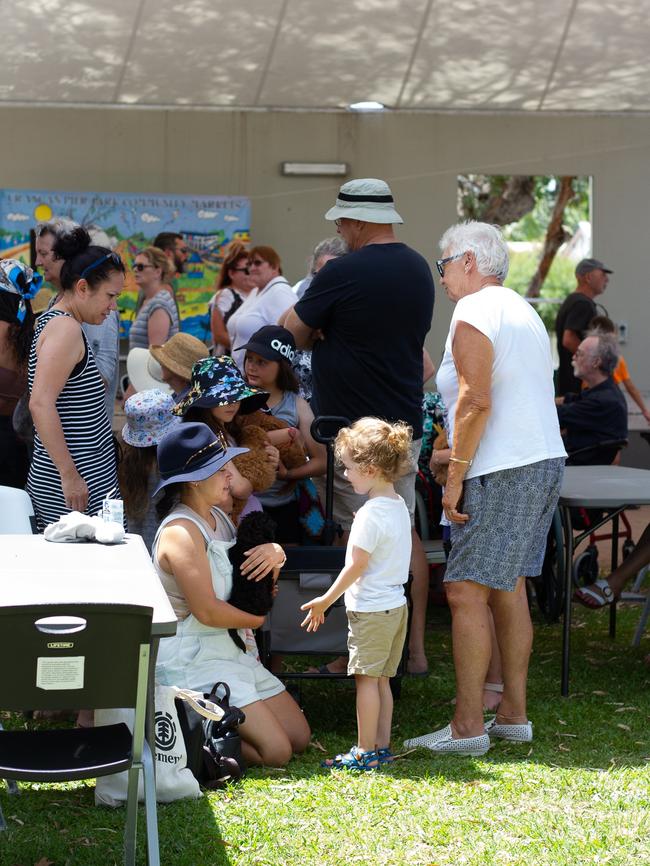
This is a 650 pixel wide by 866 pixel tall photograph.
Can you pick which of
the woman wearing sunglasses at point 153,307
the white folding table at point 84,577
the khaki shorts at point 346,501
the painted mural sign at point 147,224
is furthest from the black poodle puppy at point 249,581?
the painted mural sign at point 147,224

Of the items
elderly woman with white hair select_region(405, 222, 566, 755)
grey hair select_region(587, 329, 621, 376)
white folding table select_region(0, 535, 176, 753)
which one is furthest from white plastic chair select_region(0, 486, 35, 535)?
grey hair select_region(587, 329, 621, 376)

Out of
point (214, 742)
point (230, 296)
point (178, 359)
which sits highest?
point (230, 296)

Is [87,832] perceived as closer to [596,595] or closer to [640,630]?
[596,595]

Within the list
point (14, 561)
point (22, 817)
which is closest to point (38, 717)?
point (22, 817)

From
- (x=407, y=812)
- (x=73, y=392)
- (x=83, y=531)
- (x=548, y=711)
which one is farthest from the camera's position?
(x=548, y=711)

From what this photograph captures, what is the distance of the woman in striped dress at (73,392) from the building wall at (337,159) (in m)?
5.85

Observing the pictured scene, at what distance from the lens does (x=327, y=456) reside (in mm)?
4434

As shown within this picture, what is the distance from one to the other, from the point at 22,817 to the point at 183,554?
2.79 feet

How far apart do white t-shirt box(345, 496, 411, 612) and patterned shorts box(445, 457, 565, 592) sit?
0.75 ft

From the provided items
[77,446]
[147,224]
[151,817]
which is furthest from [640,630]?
[147,224]

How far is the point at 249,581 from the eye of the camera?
3.73m

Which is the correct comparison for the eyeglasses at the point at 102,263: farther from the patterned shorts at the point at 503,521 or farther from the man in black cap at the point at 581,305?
the man in black cap at the point at 581,305

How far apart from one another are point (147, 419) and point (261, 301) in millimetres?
2239

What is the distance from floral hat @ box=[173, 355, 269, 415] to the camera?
4.21m
